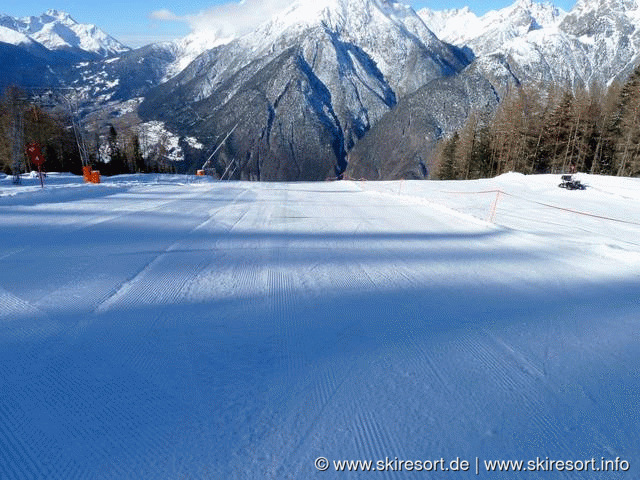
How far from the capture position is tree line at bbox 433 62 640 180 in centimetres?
3309

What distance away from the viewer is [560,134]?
3578cm

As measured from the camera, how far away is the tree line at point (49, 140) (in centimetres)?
2563

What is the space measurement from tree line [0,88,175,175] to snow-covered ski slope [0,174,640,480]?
24.6 metres

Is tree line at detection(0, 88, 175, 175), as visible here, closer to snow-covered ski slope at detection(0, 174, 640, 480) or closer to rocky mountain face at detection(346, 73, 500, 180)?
snow-covered ski slope at detection(0, 174, 640, 480)

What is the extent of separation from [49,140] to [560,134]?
50267 mm

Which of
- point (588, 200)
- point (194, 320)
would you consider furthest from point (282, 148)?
point (194, 320)

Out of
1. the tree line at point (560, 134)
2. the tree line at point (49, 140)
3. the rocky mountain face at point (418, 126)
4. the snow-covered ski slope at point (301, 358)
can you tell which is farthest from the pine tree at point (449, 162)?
the rocky mountain face at point (418, 126)

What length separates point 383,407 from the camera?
2.39 meters

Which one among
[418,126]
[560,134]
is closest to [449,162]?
[560,134]

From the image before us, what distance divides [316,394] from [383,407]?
0.44 meters

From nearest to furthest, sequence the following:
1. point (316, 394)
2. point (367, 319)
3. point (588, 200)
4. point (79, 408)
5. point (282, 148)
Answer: point (79, 408) → point (316, 394) → point (367, 319) → point (588, 200) → point (282, 148)

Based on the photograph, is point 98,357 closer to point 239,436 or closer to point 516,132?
point 239,436

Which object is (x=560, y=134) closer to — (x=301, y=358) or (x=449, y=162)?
(x=449, y=162)

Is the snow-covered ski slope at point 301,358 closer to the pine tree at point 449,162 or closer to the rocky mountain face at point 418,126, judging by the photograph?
the pine tree at point 449,162
